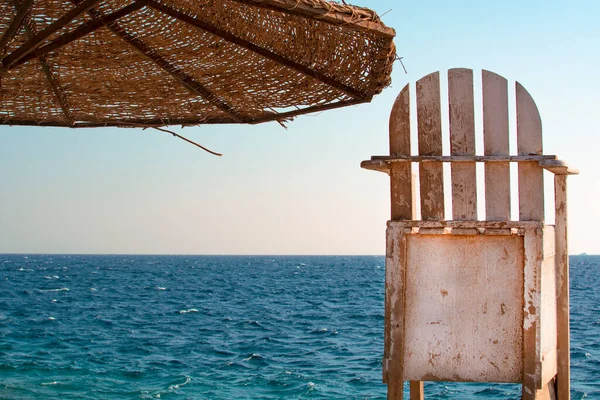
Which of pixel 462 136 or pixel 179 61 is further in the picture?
pixel 179 61

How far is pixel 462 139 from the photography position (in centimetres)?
382

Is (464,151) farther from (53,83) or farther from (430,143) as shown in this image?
(53,83)

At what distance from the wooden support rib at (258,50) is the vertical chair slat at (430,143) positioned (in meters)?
0.54

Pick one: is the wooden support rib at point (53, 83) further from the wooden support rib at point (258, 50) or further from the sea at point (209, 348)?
the sea at point (209, 348)

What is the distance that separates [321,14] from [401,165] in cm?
101

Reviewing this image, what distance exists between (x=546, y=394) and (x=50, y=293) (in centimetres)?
5360

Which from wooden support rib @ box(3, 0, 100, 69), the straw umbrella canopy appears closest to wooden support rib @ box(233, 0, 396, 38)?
the straw umbrella canopy

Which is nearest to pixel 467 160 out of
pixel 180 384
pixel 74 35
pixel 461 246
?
pixel 461 246

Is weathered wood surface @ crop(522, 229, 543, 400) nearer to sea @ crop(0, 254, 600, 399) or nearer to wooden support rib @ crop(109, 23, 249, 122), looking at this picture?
wooden support rib @ crop(109, 23, 249, 122)

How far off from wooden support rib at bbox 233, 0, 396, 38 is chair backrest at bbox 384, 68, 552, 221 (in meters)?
0.45

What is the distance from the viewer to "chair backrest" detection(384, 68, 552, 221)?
3.77m

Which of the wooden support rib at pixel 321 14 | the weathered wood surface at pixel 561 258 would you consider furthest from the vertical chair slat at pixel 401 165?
the weathered wood surface at pixel 561 258

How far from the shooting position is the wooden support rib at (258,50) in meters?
4.11

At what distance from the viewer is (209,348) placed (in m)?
25.5
